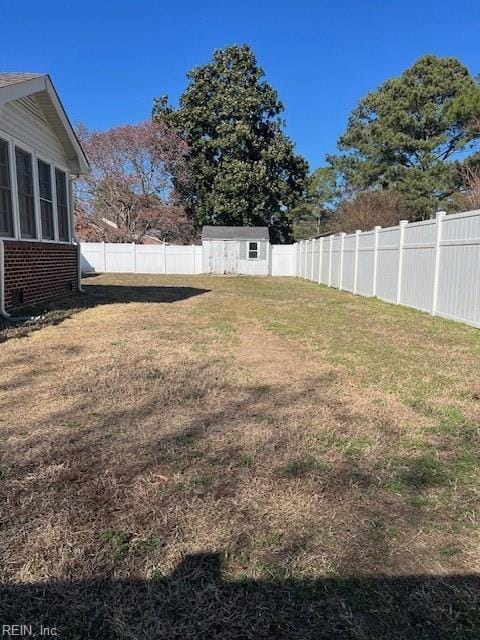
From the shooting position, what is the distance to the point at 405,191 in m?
28.1

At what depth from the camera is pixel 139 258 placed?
1029 inches

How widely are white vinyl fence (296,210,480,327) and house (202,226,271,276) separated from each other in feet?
37.8

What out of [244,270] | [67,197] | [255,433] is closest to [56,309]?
[67,197]

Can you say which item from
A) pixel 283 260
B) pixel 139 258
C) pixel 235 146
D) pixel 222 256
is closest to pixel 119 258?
pixel 139 258

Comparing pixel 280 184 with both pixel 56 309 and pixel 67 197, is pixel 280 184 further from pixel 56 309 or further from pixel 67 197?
pixel 56 309

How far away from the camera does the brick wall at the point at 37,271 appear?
820cm

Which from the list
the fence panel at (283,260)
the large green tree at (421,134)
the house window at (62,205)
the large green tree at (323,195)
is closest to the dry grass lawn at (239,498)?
the house window at (62,205)

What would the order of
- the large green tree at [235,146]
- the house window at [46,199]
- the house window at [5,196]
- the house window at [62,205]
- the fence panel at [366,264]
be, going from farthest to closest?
1. the large green tree at [235,146]
2. the fence panel at [366,264]
3. the house window at [62,205]
4. the house window at [46,199]
5. the house window at [5,196]

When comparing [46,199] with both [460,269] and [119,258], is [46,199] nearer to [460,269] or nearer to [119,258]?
[460,269]

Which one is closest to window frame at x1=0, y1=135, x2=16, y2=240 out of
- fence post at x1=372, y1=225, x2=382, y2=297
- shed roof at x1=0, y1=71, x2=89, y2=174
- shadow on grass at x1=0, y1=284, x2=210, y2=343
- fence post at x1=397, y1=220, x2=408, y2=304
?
shed roof at x1=0, y1=71, x2=89, y2=174

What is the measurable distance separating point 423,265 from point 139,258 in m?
19.1

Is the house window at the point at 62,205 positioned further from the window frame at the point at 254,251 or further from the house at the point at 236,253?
the window frame at the point at 254,251

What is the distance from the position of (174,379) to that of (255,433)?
1.45m

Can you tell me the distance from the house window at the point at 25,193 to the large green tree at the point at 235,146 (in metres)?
21.4
